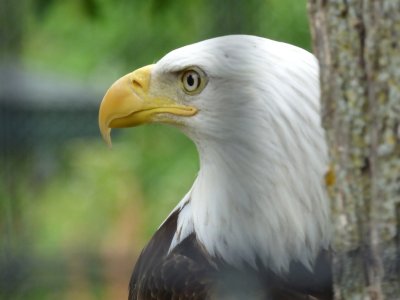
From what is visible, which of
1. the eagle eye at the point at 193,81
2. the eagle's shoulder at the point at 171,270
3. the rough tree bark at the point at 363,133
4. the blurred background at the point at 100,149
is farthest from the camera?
the blurred background at the point at 100,149

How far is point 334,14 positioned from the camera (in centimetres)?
139

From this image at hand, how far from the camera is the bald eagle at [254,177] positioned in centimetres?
215

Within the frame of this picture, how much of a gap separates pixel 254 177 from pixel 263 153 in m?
0.05

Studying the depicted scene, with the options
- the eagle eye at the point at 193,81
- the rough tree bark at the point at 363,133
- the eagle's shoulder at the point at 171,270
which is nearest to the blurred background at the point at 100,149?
the eagle's shoulder at the point at 171,270

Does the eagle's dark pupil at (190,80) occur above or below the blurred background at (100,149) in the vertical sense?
above

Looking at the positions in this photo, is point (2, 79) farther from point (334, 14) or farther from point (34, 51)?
point (34, 51)

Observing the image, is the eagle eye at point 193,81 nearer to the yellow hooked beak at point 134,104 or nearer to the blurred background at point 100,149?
the yellow hooked beak at point 134,104

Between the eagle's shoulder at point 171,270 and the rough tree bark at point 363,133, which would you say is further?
the eagle's shoulder at point 171,270

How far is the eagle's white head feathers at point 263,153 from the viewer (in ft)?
7.09

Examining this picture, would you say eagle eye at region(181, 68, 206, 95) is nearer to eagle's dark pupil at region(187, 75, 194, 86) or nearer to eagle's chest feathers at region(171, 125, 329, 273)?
eagle's dark pupil at region(187, 75, 194, 86)

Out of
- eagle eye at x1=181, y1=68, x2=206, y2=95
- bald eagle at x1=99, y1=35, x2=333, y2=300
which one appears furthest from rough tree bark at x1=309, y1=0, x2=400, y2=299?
eagle eye at x1=181, y1=68, x2=206, y2=95

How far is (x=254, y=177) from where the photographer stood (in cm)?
219

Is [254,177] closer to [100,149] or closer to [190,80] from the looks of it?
[190,80]

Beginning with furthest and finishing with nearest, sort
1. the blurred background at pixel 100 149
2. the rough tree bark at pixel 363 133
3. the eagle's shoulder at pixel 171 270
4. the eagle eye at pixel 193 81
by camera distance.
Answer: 1. the blurred background at pixel 100 149
2. the eagle eye at pixel 193 81
3. the eagle's shoulder at pixel 171 270
4. the rough tree bark at pixel 363 133
